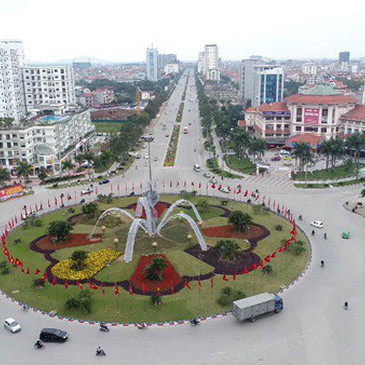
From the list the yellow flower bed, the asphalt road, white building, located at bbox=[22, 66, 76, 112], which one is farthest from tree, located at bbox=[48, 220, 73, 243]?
white building, located at bbox=[22, 66, 76, 112]

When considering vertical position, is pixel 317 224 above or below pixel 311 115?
below

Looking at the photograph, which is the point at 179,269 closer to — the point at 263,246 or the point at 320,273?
the point at 263,246

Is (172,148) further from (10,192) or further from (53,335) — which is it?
(53,335)

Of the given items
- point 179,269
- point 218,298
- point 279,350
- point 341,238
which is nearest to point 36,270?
point 179,269

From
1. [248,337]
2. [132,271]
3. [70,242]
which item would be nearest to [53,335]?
[132,271]

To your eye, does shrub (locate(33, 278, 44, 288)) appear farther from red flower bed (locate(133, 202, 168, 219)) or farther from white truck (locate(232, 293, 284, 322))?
red flower bed (locate(133, 202, 168, 219))

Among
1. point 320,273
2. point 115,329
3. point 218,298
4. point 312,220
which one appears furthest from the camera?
point 312,220
